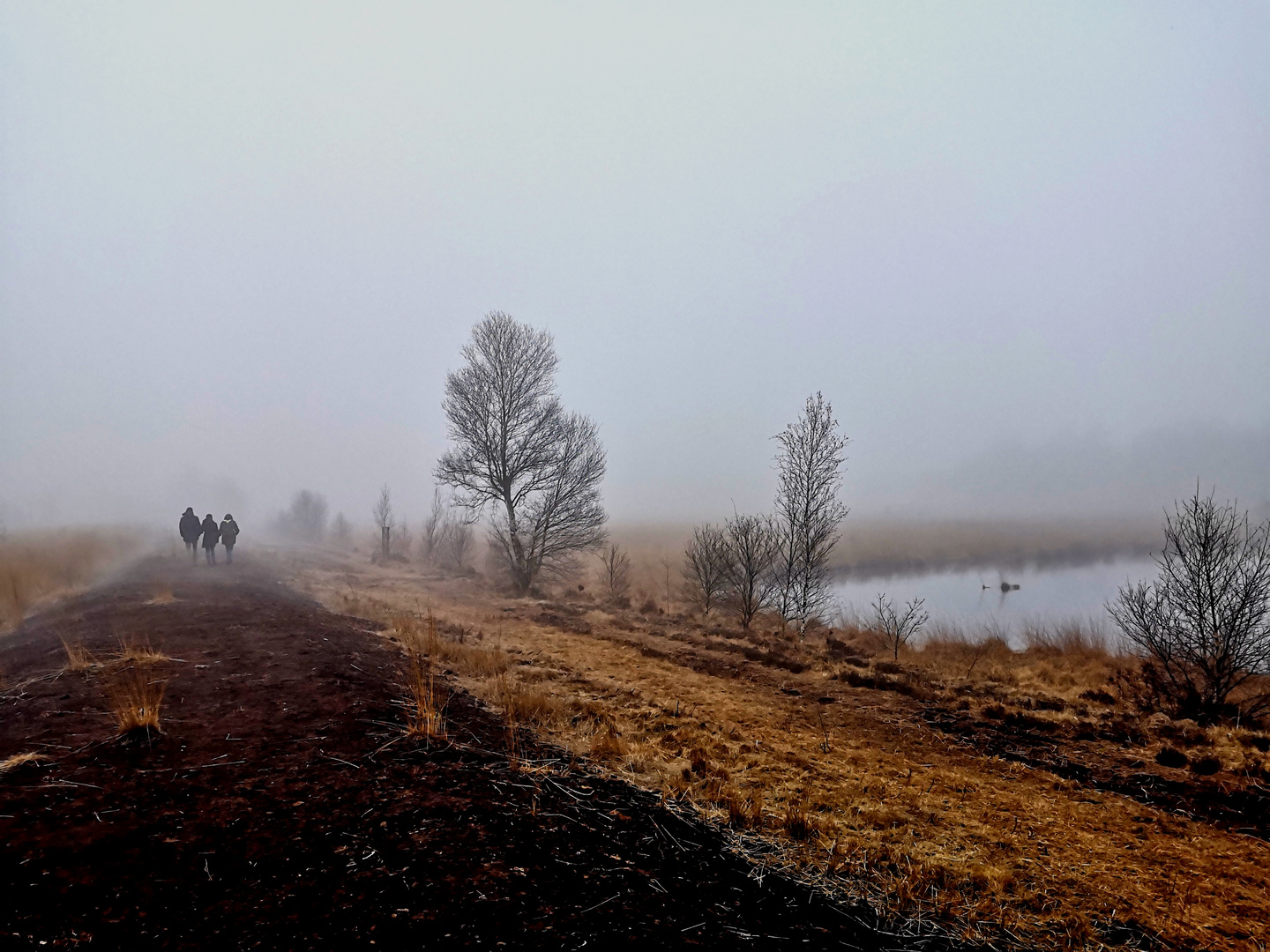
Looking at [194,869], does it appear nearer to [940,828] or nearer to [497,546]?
[940,828]

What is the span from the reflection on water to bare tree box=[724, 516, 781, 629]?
643cm

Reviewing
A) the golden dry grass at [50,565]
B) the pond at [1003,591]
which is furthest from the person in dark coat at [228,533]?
the pond at [1003,591]

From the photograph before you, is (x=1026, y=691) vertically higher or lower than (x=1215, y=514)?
lower

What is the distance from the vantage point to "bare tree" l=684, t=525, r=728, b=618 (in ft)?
65.2

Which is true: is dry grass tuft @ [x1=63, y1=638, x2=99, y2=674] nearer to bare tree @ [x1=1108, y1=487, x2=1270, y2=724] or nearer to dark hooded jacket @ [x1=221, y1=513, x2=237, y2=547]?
bare tree @ [x1=1108, y1=487, x2=1270, y2=724]

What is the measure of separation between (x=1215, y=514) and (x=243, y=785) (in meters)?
13.5

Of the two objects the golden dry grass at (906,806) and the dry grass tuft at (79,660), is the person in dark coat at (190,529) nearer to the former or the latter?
the dry grass tuft at (79,660)

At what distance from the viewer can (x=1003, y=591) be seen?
3419 centimetres

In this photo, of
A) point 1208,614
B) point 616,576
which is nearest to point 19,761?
point 1208,614

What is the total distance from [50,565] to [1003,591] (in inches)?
1702

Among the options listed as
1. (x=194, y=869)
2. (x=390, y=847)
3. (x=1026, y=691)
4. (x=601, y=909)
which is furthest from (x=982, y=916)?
(x=1026, y=691)

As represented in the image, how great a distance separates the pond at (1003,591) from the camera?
25.2 metres

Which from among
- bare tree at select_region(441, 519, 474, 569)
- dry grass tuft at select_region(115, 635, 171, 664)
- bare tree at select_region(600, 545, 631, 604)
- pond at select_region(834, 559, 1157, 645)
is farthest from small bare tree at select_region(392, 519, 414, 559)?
dry grass tuft at select_region(115, 635, 171, 664)

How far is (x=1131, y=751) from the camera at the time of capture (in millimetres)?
6430
